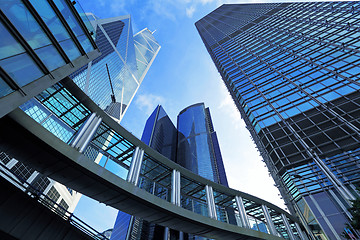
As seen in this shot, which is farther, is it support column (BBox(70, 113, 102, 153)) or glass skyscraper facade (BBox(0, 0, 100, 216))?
support column (BBox(70, 113, 102, 153))

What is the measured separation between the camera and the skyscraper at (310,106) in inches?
751

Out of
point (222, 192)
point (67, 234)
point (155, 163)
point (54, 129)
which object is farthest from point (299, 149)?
point (54, 129)

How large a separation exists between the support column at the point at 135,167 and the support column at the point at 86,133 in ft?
12.1

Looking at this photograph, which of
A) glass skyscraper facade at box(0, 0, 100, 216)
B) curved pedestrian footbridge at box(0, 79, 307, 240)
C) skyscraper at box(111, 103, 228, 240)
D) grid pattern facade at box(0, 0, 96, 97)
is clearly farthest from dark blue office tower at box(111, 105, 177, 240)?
grid pattern facade at box(0, 0, 96, 97)

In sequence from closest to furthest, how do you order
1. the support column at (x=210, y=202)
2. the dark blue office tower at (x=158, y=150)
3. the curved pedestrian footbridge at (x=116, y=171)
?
the curved pedestrian footbridge at (x=116, y=171) < the support column at (x=210, y=202) < the dark blue office tower at (x=158, y=150)

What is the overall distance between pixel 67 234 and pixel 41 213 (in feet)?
6.02

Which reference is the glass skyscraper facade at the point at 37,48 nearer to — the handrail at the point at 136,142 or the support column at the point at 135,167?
the handrail at the point at 136,142

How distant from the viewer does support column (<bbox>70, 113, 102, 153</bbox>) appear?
415 inches

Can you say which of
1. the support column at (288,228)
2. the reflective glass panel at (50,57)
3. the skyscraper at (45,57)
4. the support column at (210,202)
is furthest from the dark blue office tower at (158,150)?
the reflective glass panel at (50,57)

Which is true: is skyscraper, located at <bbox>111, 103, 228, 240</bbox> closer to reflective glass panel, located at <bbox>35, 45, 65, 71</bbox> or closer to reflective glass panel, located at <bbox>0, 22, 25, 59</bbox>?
reflective glass panel, located at <bbox>35, 45, 65, 71</bbox>

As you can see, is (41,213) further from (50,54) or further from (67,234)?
(50,54)

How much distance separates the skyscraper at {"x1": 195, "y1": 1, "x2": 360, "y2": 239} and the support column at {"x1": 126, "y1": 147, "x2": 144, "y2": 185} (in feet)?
62.4

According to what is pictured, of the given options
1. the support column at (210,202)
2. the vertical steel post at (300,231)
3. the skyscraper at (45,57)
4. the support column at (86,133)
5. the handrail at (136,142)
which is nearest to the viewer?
the skyscraper at (45,57)

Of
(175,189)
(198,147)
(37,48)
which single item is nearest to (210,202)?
(175,189)
